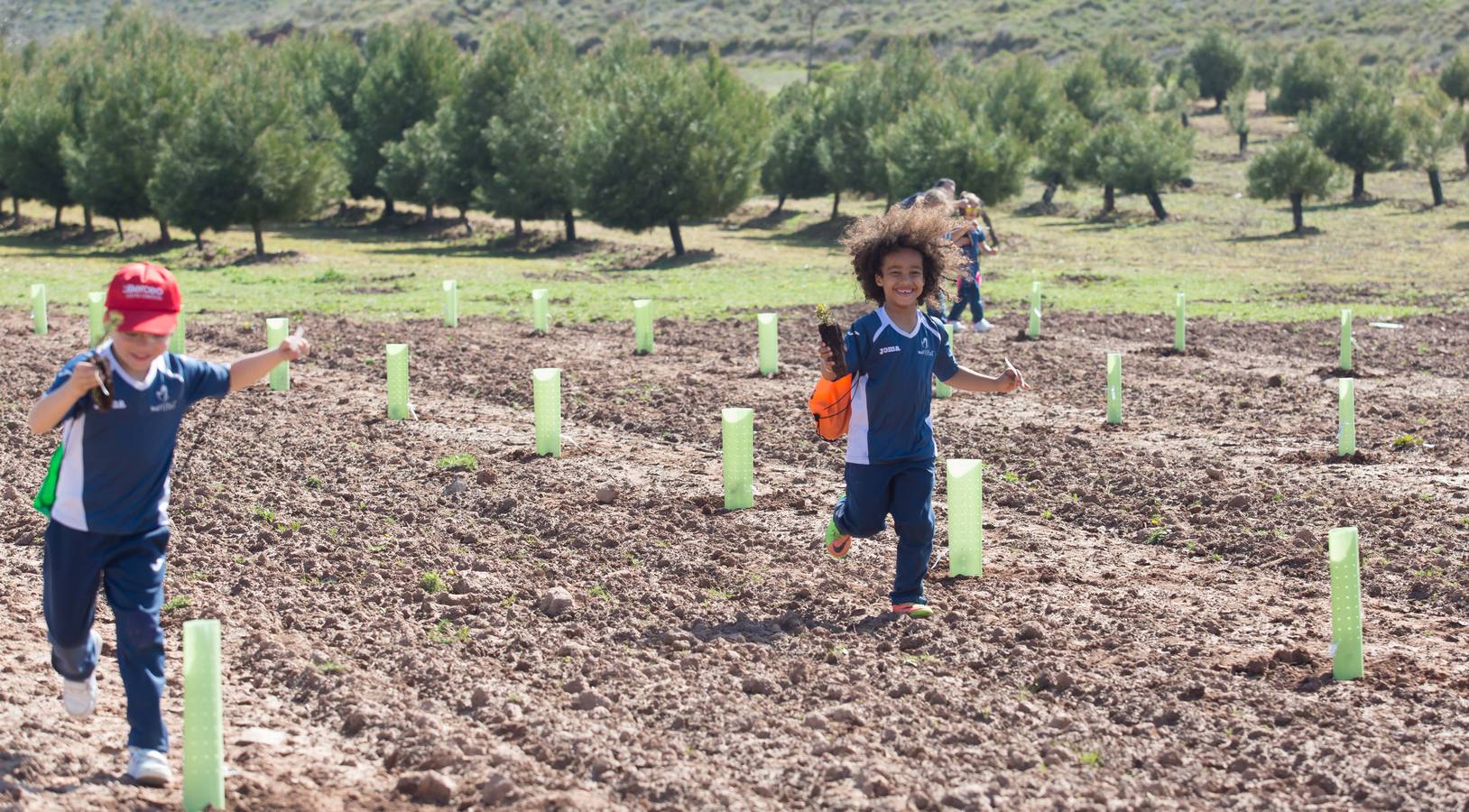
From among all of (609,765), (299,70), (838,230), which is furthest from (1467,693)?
(299,70)

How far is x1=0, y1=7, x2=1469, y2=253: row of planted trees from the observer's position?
35.8 meters

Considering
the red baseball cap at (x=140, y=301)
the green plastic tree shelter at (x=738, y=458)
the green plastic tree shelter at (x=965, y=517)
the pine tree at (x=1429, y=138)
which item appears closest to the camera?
the red baseball cap at (x=140, y=301)

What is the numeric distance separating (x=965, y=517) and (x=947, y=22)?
334ft

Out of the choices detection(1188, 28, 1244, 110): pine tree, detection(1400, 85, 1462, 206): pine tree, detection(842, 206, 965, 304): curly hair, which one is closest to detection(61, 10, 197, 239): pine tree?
detection(1400, 85, 1462, 206): pine tree

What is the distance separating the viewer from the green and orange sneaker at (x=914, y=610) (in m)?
6.77

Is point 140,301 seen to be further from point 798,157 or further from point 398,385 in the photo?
point 798,157

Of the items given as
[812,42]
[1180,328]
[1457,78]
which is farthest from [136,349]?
[812,42]

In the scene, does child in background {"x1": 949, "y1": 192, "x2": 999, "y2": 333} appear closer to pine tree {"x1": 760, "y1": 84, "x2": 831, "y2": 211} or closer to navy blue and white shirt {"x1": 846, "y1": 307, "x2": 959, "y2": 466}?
navy blue and white shirt {"x1": 846, "y1": 307, "x2": 959, "y2": 466}

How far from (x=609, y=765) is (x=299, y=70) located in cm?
6198

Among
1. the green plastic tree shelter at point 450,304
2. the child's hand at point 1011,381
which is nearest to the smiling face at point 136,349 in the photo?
the child's hand at point 1011,381

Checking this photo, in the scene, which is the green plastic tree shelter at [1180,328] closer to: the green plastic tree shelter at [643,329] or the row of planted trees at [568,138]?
the green plastic tree shelter at [643,329]

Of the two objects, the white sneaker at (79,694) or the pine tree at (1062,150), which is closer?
the white sneaker at (79,694)

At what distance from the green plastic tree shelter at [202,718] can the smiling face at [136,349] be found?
2.73ft

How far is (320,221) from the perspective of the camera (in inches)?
2005
